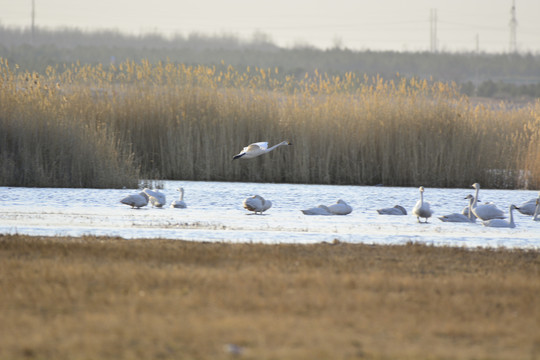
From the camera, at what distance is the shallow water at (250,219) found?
7695 millimetres

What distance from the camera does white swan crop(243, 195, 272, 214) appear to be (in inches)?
376

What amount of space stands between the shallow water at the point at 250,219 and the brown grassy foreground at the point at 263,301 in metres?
0.92

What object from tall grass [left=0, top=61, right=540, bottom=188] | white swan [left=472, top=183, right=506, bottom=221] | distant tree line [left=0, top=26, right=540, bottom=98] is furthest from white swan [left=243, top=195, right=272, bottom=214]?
distant tree line [left=0, top=26, right=540, bottom=98]

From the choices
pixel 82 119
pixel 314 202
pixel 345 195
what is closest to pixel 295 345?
pixel 314 202

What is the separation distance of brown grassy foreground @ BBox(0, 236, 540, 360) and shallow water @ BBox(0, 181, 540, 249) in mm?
923

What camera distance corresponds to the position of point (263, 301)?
4.63 metres

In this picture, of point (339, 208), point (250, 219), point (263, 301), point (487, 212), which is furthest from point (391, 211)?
point (263, 301)

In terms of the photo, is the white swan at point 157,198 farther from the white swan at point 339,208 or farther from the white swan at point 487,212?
the white swan at point 487,212

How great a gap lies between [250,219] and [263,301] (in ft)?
14.9

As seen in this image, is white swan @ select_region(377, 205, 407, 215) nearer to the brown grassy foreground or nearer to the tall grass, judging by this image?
the brown grassy foreground

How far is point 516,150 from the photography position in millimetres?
15109

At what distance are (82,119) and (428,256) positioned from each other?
847 cm

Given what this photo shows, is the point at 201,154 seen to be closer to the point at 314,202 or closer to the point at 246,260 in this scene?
the point at 314,202

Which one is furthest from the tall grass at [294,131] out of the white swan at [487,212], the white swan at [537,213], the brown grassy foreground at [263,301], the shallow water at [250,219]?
the brown grassy foreground at [263,301]
